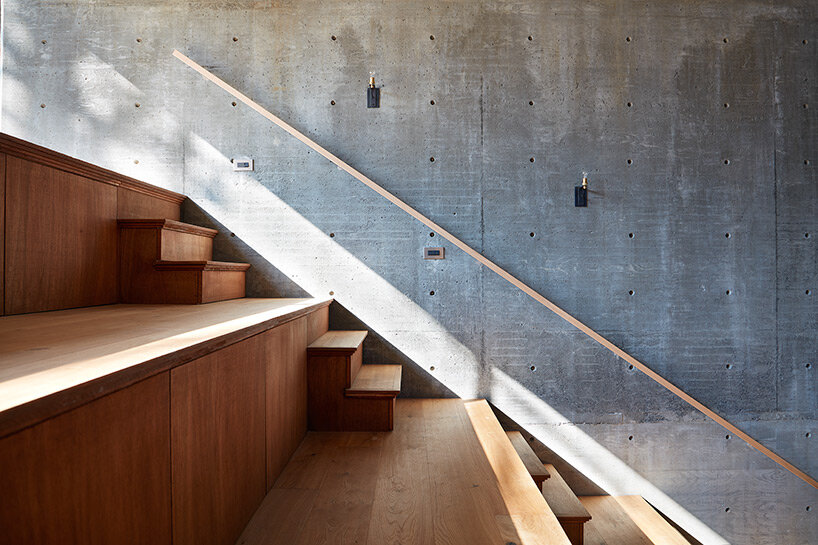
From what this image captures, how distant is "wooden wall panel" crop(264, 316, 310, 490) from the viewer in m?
1.62

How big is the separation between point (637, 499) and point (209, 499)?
270 centimetres

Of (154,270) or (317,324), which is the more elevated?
(154,270)

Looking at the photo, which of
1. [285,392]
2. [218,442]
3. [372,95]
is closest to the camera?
[218,442]

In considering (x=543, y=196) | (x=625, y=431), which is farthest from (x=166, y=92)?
(x=625, y=431)

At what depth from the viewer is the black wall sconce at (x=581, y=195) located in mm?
2996

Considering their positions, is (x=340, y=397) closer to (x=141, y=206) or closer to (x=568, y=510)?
(x=568, y=510)

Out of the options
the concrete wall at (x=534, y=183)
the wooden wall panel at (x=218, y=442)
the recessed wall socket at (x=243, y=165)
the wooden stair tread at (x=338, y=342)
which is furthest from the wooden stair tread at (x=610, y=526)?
the recessed wall socket at (x=243, y=165)

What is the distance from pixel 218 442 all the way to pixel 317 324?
4.24ft

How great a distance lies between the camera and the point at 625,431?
9.67ft

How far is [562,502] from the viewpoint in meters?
Answer: 2.20

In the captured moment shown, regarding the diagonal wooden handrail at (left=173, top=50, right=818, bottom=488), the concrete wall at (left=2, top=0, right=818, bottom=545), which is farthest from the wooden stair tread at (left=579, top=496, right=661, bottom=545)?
the diagonal wooden handrail at (left=173, top=50, right=818, bottom=488)

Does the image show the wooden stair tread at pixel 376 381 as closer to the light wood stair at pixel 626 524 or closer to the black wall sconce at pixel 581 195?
the light wood stair at pixel 626 524

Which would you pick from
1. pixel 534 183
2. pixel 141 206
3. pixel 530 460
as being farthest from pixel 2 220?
pixel 534 183

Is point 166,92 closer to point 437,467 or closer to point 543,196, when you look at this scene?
point 543,196
